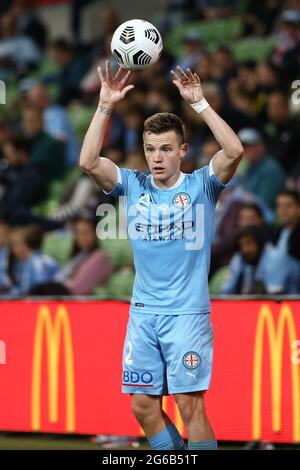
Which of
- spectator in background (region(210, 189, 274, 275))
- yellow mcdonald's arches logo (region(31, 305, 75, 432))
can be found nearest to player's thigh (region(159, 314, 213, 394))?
yellow mcdonald's arches logo (region(31, 305, 75, 432))

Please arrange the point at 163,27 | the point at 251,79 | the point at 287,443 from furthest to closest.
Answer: the point at 163,27
the point at 251,79
the point at 287,443

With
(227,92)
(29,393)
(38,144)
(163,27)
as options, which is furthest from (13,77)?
(29,393)

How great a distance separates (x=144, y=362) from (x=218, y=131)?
1475 millimetres

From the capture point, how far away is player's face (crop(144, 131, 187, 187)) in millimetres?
7004

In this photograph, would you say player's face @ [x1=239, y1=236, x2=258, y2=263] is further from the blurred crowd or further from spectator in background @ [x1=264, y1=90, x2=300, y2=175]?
spectator in background @ [x1=264, y1=90, x2=300, y2=175]

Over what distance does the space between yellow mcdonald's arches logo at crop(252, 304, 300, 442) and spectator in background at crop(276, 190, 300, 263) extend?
1.78m

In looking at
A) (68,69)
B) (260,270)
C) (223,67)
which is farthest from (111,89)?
(68,69)

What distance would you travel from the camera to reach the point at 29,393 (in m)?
9.93

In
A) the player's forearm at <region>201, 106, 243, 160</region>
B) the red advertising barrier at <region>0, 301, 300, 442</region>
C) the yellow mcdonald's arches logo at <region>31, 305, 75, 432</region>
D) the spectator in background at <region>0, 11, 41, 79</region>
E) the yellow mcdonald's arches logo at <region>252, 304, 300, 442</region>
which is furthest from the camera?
the spectator in background at <region>0, 11, 41, 79</region>

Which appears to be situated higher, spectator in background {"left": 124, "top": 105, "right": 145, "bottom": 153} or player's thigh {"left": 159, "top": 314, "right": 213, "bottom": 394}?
spectator in background {"left": 124, "top": 105, "right": 145, "bottom": 153}

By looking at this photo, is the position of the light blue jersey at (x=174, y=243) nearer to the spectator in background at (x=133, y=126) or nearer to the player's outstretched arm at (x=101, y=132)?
the player's outstretched arm at (x=101, y=132)

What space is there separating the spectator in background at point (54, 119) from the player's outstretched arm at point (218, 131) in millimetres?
8970
